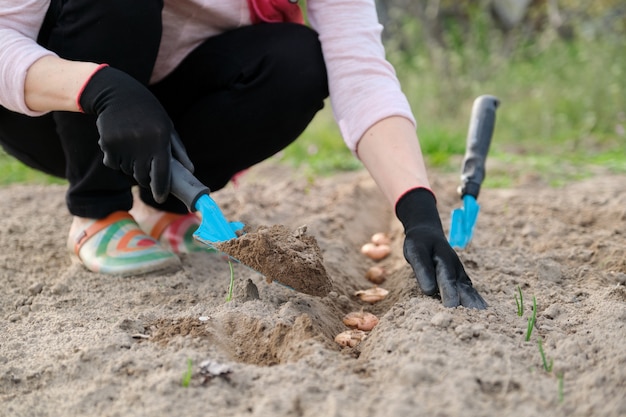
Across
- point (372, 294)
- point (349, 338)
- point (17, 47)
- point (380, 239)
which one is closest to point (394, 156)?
point (372, 294)

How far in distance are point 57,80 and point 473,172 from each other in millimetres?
1280

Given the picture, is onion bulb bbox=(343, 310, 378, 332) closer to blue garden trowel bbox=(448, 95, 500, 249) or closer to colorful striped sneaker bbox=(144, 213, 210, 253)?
blue garden trowel bbox=(448, 95, 500, 249)

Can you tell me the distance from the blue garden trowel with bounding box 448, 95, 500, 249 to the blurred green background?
Result: 0.99 m

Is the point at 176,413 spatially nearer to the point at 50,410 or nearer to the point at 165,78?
the point at 50,410

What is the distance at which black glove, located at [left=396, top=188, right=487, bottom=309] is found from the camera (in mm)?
1675

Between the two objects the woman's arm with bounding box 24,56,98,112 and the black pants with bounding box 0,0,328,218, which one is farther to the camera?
the black pants with bounding box 0,0,328,218

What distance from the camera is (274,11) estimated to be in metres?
2.23

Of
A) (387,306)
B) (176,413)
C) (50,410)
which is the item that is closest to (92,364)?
(50,410)

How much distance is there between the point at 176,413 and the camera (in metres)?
1.26

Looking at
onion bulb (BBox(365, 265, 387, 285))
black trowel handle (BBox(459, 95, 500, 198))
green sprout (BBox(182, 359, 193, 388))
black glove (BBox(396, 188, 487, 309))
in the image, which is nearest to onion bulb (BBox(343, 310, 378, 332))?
black glove (BBox(396, 188, 487, 309))

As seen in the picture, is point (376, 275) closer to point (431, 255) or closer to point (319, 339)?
point (431, 255)

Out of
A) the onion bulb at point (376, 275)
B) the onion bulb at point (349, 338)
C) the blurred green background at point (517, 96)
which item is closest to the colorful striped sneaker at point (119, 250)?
the onion bulb at point (376, 275)

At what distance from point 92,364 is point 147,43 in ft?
3.10

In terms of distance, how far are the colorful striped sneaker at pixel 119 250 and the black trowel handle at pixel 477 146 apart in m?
0.94
